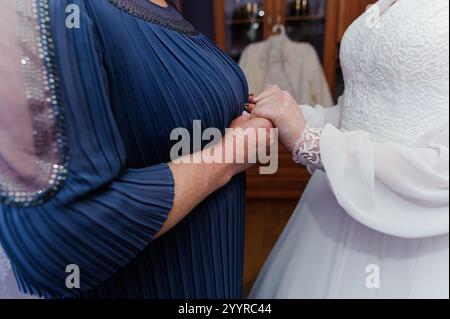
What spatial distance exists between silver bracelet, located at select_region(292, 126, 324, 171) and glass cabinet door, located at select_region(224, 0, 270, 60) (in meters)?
0.30

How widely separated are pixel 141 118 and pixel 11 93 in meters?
0.13

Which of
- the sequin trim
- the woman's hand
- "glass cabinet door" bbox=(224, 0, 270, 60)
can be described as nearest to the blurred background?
"glass cabinet door" bbox=(224, 0, 270, 60)

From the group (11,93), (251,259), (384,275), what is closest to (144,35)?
(11,93)

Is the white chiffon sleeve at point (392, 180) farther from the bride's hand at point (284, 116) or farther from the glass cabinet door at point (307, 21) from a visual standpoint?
the glass cabinet door at point (307, 21)

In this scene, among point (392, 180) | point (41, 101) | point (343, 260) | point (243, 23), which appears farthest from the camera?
point (243, 23)

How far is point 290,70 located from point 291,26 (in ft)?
0.29

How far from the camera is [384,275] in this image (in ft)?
1.53

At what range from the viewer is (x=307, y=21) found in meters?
0.63

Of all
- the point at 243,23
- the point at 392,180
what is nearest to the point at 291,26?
the point at 243,23

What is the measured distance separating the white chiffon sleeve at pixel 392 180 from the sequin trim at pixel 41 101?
12.6 inches

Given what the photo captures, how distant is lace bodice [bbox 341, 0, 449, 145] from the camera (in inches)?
15.7

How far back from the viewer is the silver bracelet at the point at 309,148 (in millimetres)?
448

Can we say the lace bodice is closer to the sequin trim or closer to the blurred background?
the blurred background

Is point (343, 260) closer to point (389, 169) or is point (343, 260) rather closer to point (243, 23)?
point (389, 169)
